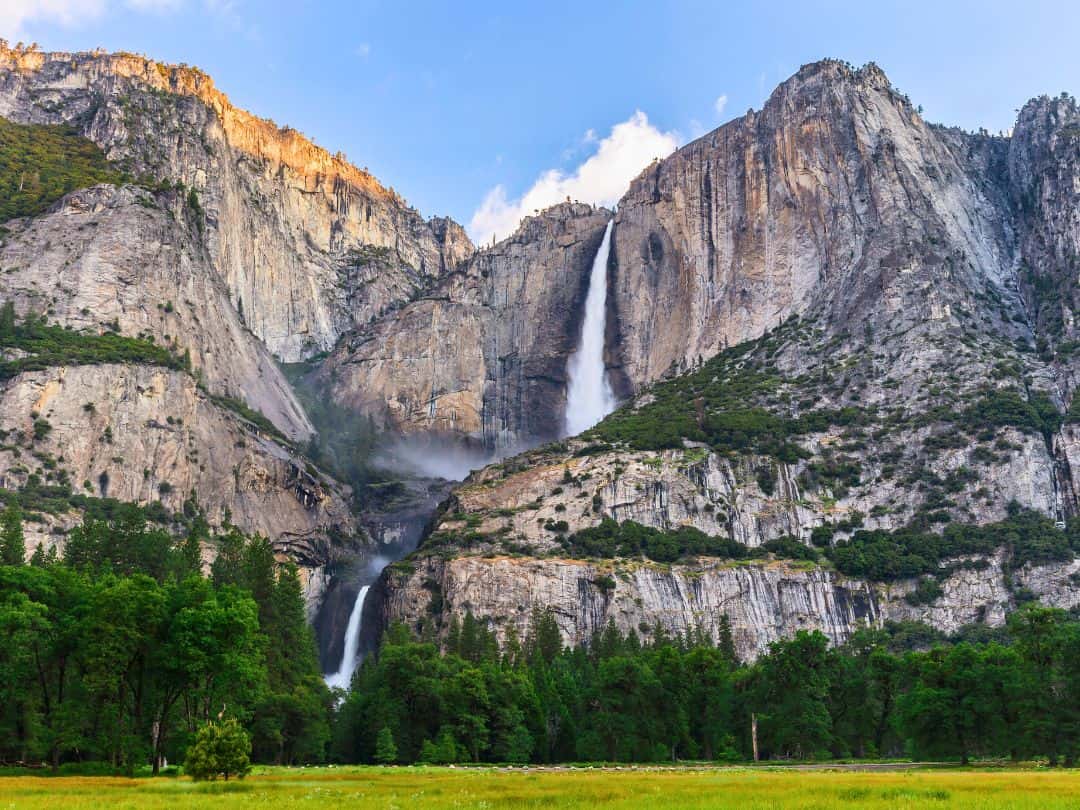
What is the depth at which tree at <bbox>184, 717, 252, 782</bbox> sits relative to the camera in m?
48.9

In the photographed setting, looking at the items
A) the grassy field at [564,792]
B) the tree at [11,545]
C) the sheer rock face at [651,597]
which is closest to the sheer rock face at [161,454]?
the tree at [11,545]

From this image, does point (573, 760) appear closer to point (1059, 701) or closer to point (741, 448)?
point (1059, 701)

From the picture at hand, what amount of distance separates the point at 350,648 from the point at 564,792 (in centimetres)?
10886

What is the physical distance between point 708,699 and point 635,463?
6361cm

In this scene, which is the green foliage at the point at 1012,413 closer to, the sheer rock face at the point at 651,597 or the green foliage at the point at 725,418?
the green foliage at the point at 725,418

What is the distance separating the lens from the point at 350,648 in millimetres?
148375

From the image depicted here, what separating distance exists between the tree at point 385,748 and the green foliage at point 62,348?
76.4 m

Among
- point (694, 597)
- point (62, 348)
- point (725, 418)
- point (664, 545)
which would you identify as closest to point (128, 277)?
point (62, 348)

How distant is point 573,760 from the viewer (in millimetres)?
92125

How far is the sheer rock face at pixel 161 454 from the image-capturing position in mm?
142250

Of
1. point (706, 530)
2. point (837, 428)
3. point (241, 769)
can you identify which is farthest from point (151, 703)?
point (837, 428)

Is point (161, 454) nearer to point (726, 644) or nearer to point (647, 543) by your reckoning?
point (647, 543)

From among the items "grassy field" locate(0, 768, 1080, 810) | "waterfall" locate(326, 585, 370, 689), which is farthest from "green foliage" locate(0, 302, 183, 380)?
"grassy field" locate(0, 768, 1080, 810)

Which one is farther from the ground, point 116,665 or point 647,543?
point 647,543
